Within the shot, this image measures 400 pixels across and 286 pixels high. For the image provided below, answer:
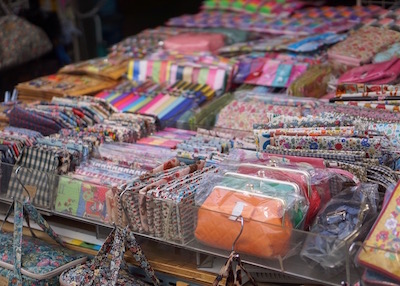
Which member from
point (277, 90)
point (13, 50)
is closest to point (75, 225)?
point (277, 90)

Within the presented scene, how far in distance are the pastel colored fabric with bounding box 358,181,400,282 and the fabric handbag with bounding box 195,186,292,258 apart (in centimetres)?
31

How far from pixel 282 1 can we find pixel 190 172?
3289 mm

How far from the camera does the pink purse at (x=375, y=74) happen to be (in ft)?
12.7

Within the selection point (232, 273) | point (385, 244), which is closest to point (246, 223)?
point (232, 273)

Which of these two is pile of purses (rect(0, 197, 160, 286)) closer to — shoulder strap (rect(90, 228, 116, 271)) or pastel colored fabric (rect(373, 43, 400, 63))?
shoulder strap (rect(90, 228, 116, 271))

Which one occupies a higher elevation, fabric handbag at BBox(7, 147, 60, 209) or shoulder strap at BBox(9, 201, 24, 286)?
fabric handbag at BBox(7, 147, 60, 209)

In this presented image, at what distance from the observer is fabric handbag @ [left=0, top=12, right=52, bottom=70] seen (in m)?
5.48

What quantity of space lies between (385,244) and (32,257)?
162 cm

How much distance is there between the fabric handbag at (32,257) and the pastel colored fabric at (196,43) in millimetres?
2314

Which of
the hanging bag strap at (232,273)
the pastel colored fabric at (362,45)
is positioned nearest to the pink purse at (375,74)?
the pastel colored fabric at (362,45)

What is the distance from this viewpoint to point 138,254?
113 inches

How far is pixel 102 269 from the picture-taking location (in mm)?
2891

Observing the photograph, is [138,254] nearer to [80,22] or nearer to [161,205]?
[161,205]

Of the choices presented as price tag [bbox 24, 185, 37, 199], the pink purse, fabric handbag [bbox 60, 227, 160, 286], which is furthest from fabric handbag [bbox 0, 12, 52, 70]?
fabric handbag [bbox 60, 227, 160, 286]
